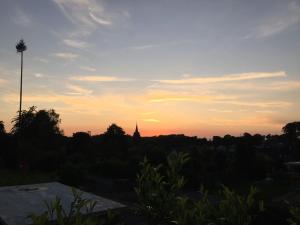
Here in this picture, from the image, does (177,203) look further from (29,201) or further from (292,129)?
(292,129)

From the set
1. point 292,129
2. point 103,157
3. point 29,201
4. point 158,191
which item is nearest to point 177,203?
point 158,191

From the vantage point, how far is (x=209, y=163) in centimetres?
6562

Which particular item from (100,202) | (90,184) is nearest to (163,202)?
(100,202)

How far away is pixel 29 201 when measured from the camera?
19.3 m

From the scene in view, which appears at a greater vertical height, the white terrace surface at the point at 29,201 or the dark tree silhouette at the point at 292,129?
the dark tree silhouette at the point at 292,129

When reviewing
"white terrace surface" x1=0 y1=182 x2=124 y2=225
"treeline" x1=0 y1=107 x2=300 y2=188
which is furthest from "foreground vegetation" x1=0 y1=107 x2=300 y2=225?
"white terrace surface" x1=0 y1=182 x2=124 y2=225

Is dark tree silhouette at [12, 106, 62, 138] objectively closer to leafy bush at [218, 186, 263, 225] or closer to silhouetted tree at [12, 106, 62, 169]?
silhouetted tree at [12, 106, 62, 169]

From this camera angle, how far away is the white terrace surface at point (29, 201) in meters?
17.3

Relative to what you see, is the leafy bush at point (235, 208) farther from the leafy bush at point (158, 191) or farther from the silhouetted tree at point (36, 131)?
the silhouetted tree at point (36, 131)

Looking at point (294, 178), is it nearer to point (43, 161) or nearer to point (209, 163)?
point (209, 163)

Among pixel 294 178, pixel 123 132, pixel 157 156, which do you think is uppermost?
pixel 123 132

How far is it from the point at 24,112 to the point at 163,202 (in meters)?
67.0

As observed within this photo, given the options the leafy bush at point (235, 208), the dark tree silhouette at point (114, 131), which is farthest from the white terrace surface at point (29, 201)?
the dark tree silhouette at point (114, 131)

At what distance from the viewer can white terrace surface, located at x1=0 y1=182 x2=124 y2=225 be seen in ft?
56.7
